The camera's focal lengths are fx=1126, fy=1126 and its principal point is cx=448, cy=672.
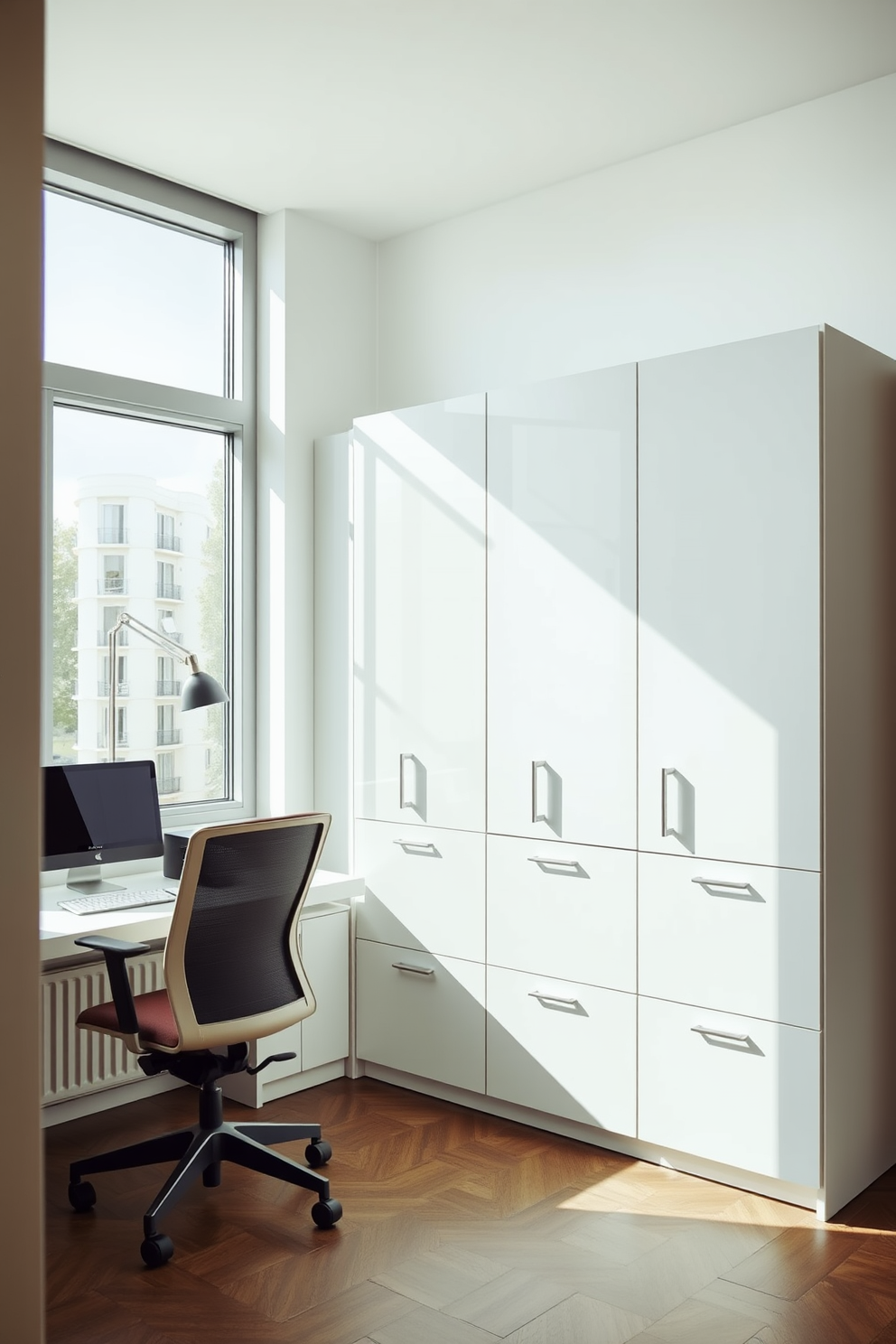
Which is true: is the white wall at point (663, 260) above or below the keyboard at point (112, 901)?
above

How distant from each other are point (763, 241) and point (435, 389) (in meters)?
1.35

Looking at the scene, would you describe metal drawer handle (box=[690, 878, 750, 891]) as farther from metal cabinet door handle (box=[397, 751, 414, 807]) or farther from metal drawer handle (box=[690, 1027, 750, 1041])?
metal cabinet door handle (box=[397, 751, 414, 807])

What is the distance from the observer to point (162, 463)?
3982 millimetres

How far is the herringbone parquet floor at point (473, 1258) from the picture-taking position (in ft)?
7.66

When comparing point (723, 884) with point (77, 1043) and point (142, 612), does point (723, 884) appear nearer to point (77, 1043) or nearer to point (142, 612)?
point (77, 1043)

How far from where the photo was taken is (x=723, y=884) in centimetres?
293

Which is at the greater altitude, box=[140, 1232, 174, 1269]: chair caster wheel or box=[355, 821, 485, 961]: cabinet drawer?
box=[355, 821, 485, 961]: cabinet drawer

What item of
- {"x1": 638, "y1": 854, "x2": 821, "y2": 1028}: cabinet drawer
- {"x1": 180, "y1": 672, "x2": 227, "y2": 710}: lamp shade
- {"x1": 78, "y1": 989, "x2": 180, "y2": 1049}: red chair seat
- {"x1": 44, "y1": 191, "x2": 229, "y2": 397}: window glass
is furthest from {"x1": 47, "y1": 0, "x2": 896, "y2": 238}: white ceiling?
{"x1": 78, "y1": 989, "x2": 180, "y2": 1049}: red chair seat

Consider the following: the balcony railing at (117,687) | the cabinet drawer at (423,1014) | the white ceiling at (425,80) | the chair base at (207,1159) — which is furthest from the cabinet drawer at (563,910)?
the white ceiling at (425,80)

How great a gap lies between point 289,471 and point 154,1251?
8.40ft

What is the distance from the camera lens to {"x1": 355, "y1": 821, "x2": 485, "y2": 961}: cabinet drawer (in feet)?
11.5

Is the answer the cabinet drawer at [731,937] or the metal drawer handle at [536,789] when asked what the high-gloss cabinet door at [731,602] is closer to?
the cabinet drawer at [731,937]

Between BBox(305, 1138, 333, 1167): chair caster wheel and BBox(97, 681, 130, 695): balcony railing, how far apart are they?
63.3 inches

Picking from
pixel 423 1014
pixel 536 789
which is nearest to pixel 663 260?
pixel 536 789
